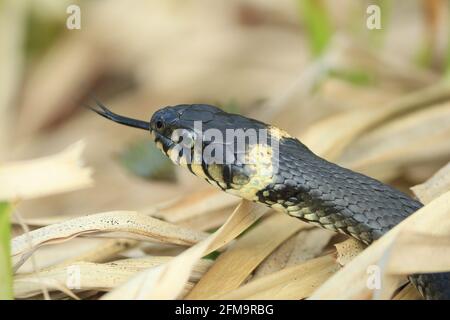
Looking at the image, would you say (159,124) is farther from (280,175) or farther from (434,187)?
(434,187)

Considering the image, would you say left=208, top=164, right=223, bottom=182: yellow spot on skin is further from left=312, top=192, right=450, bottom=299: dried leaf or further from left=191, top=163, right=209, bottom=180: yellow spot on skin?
left=312, top=192, right=450, bottom=299: dried leaf

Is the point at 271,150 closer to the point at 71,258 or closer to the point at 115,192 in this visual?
the point at 71,258

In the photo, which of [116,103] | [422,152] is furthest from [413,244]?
[116,103]

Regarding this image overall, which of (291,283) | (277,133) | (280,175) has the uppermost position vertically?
(277,133)

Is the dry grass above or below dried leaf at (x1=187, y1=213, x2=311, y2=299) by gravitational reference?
above

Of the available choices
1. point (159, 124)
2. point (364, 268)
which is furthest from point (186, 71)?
point (364, 268)

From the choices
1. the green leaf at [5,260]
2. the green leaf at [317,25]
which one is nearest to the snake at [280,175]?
the green leaf at [5,260]

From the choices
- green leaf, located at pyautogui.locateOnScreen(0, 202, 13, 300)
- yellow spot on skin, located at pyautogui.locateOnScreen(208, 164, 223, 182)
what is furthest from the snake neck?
green leaf, located at pyautogui.locateOnScreen(0, 202, 13, 300)
